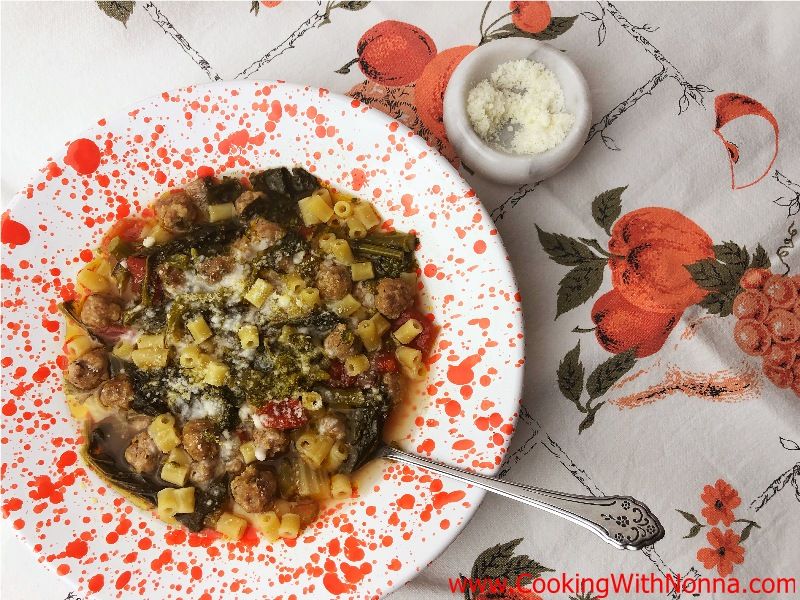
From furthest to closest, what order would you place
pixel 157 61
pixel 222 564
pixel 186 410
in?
pixel 157 61, pixel 186 410, pixel 222 564

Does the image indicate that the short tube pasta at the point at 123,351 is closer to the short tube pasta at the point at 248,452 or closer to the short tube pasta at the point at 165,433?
the short tube pasta at the point at 165,433

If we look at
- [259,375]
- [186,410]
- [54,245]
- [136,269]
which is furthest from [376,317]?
[54,245]

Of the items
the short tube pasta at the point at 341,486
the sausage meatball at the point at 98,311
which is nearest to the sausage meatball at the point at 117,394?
the sausage meatball at the point at 98,311

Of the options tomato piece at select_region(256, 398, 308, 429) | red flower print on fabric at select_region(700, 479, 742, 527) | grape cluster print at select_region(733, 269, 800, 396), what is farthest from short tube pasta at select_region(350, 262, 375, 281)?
red flower print on fabric at select_region(700, 479, 742, 527)

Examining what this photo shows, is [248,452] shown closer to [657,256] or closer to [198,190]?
[198,190]

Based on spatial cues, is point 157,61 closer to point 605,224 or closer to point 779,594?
point 605,224

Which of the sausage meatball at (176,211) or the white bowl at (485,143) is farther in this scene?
the sausage meatball at (176,211)

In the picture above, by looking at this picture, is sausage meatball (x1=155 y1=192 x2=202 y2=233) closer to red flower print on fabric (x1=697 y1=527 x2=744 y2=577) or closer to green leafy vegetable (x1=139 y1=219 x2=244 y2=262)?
green leafy vegetable (x1=139 y1=219 x2=244 y2=262)

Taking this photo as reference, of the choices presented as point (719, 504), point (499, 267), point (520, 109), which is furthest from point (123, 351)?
point (719, 504)
